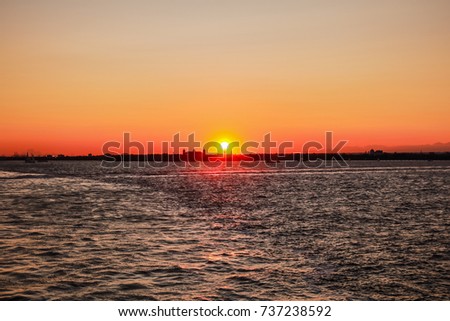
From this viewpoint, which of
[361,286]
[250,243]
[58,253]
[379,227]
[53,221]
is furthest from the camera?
[53,221]

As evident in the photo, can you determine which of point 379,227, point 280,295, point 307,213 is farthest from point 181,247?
point 307,213

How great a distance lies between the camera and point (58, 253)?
2408cm

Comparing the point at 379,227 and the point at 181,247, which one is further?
the point at 379,227

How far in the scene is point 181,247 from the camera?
84.9ft

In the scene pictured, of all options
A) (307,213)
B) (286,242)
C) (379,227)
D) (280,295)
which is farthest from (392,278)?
(307,213)

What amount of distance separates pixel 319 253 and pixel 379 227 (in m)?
11.7

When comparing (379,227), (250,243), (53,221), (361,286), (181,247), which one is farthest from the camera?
(53,221)

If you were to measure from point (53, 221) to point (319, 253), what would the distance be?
74.0 ft
